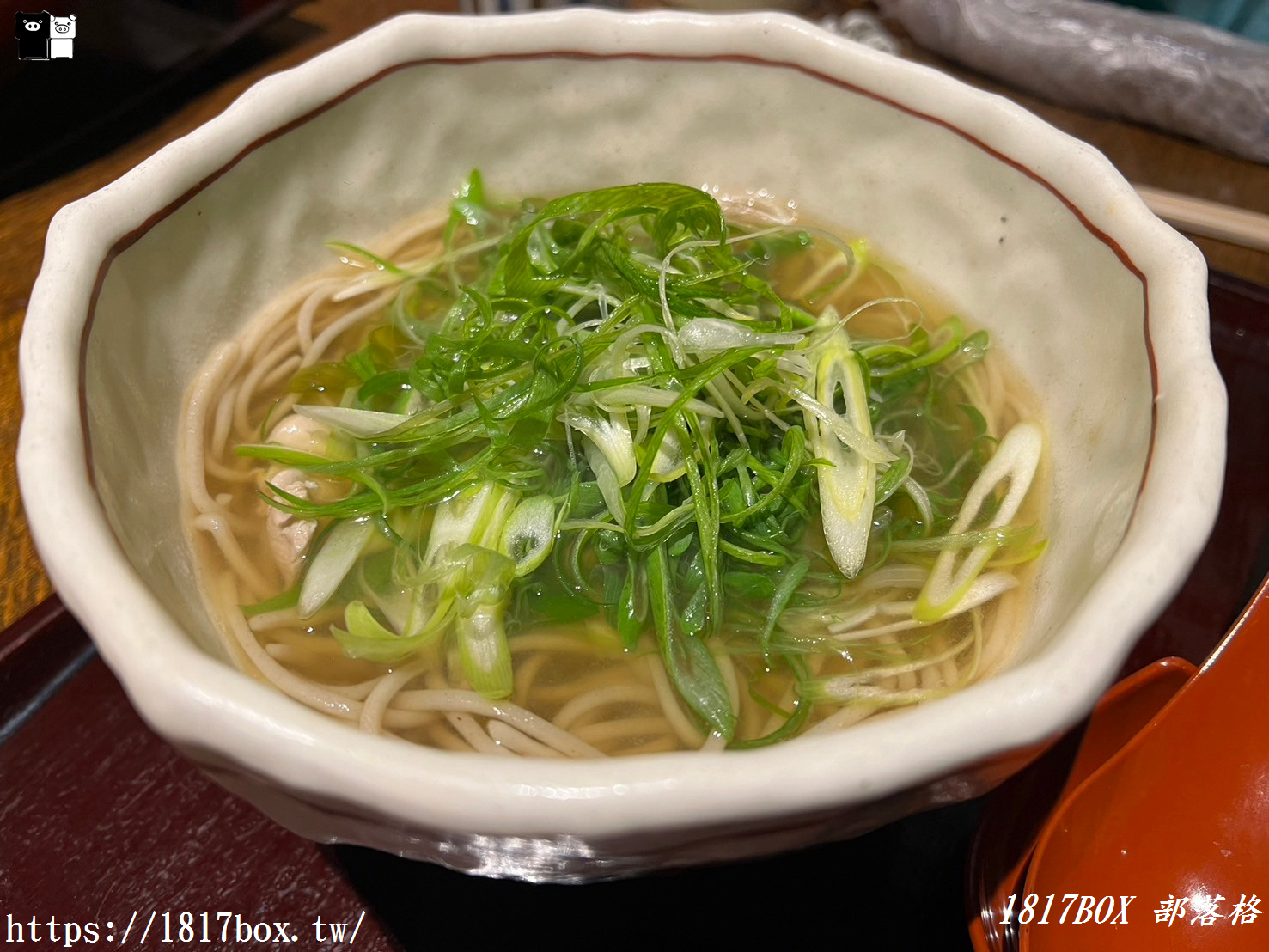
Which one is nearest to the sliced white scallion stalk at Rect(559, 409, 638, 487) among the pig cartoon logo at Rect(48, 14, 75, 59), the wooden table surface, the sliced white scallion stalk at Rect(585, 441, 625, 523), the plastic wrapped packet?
the sliced white scallion stalk at Rect(585, 441, 625, 523)

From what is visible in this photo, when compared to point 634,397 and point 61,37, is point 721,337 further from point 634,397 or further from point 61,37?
point 61,37

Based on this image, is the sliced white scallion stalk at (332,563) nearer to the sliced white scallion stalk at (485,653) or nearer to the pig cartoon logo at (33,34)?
the sliced white scallion stalk at (485,653)

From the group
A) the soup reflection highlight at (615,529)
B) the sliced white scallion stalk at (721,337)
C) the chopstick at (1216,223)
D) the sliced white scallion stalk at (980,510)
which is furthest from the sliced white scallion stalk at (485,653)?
the chopstick at (1216,223)

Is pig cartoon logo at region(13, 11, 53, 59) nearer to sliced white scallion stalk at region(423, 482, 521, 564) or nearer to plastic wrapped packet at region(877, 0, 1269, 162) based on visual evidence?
sliced white scallion stalk at region(423, 482, 521, 564)

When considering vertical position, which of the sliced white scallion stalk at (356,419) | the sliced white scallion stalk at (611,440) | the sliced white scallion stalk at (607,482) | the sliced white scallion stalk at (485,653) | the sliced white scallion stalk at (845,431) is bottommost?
the sliced white scallion stalk at (485,653)

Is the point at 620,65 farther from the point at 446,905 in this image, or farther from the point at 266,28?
the point at 266,28

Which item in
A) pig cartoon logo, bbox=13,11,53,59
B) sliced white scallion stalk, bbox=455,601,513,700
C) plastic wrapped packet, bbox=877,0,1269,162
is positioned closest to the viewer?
sliced white scallion stalk, bbox=455,601,513,700

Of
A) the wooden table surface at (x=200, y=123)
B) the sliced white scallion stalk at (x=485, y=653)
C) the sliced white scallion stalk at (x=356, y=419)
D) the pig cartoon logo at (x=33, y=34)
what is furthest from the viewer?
the pig cartoon logo at (x=33, y=34)
